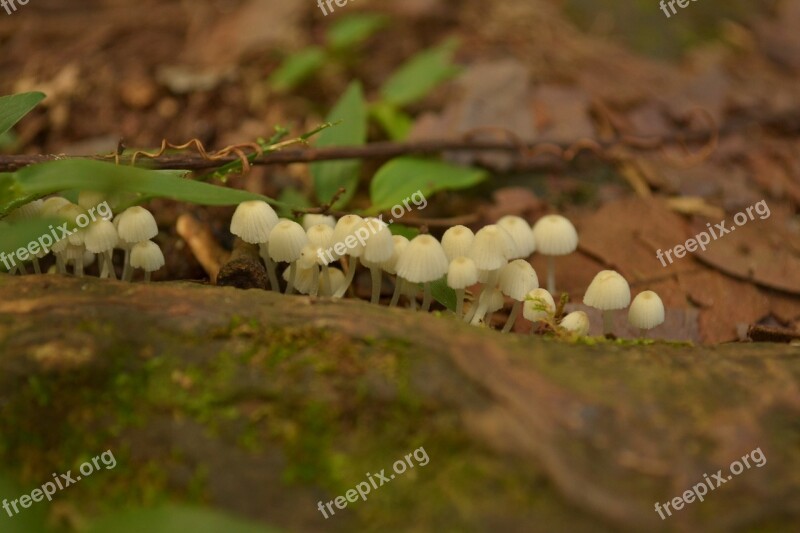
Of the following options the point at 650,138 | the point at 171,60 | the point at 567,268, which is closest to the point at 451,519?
the point at 567,268

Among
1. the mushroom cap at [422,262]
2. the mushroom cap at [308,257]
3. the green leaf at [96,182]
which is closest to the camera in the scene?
the green leaf at [96,182]

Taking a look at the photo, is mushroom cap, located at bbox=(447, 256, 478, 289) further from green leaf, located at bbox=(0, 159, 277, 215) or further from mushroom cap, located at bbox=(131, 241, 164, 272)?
mushroom cap, located at bbox=(131, 241, 164, 272)

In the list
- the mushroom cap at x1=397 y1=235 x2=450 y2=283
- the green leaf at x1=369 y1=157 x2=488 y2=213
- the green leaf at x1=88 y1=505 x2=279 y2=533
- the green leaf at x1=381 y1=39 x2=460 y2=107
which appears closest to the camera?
the green leaf at x1=88 y1=505 x2=279 y2=533

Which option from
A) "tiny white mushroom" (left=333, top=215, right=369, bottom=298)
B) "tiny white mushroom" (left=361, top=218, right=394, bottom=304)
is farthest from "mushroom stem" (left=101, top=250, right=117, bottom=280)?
"tiny white mushroom" (left=361, top=218, right=394, bottom=304)

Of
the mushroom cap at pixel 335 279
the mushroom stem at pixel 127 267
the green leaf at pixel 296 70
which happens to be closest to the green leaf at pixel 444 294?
the mushroom cap at pixel 335 279

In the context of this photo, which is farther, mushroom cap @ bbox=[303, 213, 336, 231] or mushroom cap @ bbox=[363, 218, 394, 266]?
mushroom cap @ bbox=[303, 213, 336, 231]

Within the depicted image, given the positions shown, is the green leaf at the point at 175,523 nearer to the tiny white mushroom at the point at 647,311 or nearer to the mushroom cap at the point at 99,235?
the mushroom cap at the point at 99,235
